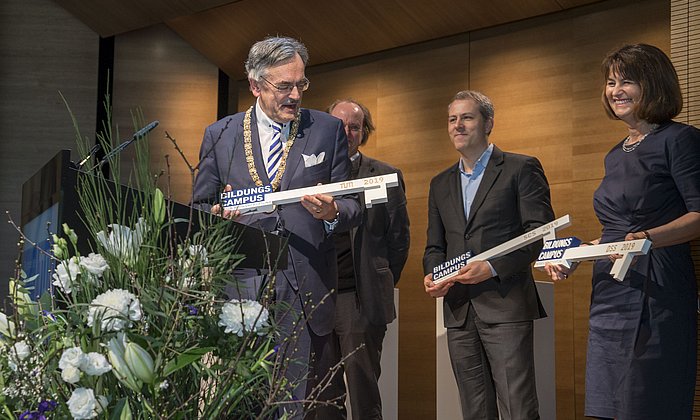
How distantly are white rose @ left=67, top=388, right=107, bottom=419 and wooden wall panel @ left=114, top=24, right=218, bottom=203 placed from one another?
625 cm

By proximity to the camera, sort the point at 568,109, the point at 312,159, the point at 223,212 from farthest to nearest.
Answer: the point at 568,109, the point at 312,159, the point at 223,212

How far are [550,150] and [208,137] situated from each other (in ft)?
12.8

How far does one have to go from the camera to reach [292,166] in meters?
2.53

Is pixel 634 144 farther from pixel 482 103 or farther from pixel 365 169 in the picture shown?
pixel 365 169

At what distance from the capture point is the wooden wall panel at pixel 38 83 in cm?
Answer: 703

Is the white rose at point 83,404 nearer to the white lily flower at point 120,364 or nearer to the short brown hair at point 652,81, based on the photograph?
the white lily flower at point 120,364

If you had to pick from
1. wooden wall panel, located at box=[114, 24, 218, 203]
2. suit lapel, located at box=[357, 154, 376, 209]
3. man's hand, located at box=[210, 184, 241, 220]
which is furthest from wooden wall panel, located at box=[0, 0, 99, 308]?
man's hand, located at box=[210, 184, 241, 220]

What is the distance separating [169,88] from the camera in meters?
7.32

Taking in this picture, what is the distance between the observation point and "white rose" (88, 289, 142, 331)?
101 centimetres

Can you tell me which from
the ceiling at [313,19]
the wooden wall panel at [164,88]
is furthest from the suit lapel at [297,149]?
the wooden wall panel at [164,88]

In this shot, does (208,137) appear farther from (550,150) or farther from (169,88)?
(169,88)

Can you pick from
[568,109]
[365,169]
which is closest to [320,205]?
[365,169]

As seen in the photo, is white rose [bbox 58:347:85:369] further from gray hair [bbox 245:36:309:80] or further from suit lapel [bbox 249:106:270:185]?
gray hair [bbox 245:36:309:80]

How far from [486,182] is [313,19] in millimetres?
3504
